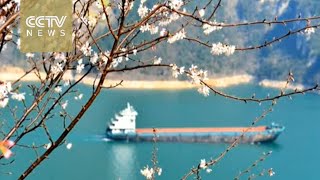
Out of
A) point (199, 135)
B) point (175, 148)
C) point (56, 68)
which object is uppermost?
point (56, 68)

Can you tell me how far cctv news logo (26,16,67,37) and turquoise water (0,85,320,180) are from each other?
60.2ft

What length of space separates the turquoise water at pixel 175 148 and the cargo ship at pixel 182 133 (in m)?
0.48

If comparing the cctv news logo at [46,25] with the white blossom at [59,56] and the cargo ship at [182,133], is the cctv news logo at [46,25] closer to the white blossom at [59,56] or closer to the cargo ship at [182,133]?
the white blossom at [59,56]

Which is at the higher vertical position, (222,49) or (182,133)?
(222,49)

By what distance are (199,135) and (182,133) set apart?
1.02 metres

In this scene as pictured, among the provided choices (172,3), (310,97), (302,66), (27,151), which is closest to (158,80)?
(310,97)

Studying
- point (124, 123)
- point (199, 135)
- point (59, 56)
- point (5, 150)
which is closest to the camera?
point (5, 150)

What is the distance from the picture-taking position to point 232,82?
76.6 meters

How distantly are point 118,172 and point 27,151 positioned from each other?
5.42 metres

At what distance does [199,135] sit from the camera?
31.1 m

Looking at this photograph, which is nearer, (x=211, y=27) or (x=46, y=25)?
(x=46, y=25)

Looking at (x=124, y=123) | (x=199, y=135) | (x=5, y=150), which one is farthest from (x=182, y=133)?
(x=5, y=150)

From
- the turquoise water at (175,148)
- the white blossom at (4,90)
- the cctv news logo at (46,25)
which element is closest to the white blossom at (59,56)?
the white blossom at (4,90)

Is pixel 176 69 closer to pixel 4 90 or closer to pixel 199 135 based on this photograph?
pixel 4 90
